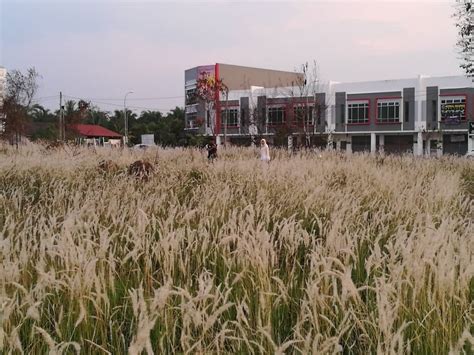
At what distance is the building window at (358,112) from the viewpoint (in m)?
58.0

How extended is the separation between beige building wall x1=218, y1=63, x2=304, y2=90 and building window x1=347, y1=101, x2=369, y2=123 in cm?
1283

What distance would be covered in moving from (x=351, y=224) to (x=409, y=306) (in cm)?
169

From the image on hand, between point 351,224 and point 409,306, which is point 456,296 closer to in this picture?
point 409,306

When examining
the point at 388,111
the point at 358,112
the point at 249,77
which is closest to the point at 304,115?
the point at 388,111

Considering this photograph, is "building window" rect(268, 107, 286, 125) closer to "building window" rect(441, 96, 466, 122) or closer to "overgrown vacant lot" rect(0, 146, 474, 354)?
"building window" rect(441, 96, 466, 122)

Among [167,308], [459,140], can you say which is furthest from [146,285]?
[459,140]

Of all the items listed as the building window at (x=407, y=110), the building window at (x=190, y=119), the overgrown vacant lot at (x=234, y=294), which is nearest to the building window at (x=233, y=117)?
the building window at (x=190, y=119)

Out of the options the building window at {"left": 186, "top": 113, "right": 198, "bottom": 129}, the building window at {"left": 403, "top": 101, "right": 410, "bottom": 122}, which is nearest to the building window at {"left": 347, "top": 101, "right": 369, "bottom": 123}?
the building window at {"left": 403, "top": 101, "right": 410, "bottom": 122}

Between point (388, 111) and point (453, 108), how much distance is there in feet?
21.5

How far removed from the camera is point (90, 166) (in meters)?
9.25

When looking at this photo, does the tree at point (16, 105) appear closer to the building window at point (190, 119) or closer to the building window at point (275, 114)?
the building window at point (275, 114)

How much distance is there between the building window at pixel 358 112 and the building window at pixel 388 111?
128 centimetres

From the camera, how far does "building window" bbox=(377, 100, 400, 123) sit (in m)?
56.2

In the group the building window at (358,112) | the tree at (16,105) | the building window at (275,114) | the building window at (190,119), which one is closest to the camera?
the tree at (16,105)
